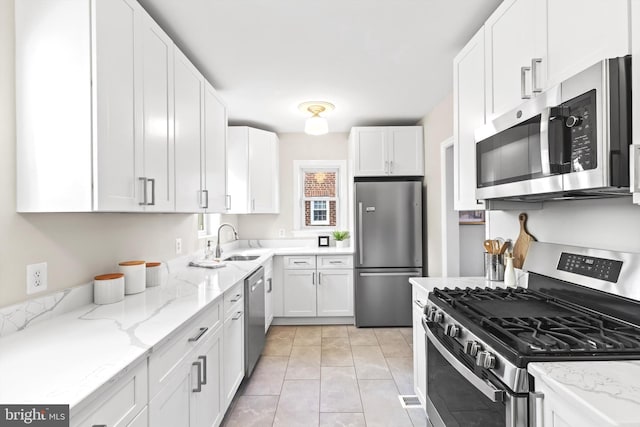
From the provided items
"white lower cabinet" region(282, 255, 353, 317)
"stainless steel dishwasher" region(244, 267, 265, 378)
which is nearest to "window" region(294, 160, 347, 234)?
"white lower cabinet" region(282, 255, 353, 317)

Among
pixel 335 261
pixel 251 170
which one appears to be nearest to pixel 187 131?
pixel 251 170

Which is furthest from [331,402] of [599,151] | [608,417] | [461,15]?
[461,15]

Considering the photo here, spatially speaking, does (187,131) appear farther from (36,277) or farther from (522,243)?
(522,243)

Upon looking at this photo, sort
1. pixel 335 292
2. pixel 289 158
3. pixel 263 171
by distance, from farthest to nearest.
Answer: pixel 289 158, pixel 263 171, pixel 335 292

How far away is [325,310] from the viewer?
3.93m

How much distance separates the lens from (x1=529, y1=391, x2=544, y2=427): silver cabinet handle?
3.04 feet

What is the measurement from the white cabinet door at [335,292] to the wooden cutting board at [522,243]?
2234 mm

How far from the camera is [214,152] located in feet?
8.93

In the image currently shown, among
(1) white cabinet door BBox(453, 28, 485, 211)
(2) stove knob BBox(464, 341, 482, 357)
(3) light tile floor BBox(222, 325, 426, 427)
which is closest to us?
(2) stove knob BBox(464, 341, 482, 357)

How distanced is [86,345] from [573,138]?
1.83 meters

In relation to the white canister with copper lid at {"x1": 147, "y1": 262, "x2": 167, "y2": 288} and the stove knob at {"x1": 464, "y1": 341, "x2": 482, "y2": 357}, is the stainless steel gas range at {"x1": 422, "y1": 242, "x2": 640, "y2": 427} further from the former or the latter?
the white canister with copper lid at {"x1": 147, "y1": 262, "x2": 167, "y2": 288}

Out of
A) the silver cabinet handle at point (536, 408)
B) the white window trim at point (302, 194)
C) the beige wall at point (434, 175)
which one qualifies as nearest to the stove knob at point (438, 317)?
the silver cabinet handle at point (536, 408)

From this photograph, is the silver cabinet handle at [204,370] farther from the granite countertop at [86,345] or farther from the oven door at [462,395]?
the oven door at [462,395]

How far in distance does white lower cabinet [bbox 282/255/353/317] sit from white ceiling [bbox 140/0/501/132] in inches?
73.9
